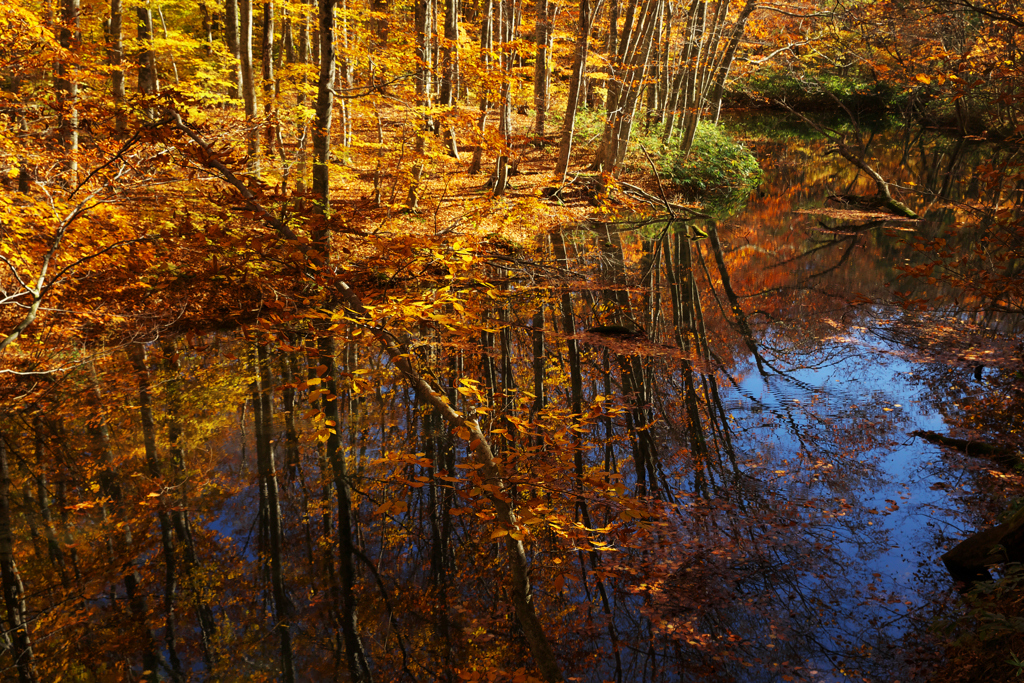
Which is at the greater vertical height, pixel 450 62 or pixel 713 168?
pixel 450 62

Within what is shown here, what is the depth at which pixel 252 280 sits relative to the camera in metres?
8.14

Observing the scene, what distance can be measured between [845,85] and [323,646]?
37439 millimetres

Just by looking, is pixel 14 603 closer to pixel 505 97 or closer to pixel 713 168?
pixel 505 97

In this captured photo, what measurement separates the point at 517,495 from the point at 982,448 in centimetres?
428

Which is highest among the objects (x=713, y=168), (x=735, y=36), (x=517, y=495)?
(x=735, y=36)

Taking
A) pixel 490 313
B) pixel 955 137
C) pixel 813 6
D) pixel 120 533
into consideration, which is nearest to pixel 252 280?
pixel 490 313

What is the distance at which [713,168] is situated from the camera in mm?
19938

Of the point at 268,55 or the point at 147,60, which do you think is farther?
the point at 268,55

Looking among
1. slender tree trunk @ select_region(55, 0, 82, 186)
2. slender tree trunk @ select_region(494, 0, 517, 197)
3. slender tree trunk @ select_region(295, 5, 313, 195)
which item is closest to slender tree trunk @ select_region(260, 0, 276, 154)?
slender tree trunk @ select_region(295, 5, 313, 195)

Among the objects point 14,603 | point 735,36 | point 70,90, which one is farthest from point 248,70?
point 735,36

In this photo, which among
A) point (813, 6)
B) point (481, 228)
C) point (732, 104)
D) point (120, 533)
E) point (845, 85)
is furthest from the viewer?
point (732, 104)

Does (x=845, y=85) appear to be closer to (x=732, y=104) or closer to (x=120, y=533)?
(x=732, y=104)

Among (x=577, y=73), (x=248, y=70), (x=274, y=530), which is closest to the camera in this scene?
(x=274, y=530)

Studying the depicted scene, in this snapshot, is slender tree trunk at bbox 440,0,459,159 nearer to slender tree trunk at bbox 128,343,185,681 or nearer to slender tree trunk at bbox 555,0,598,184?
slender tree trunk at bbox 555,0,598,184
